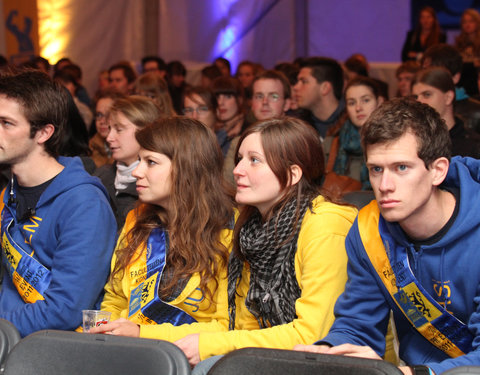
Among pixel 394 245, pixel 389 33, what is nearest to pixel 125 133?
pixel 394 245

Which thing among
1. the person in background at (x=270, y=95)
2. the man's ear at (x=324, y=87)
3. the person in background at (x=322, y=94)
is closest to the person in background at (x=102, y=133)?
the person in background at (x=270, y=95)

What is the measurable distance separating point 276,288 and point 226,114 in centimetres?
312

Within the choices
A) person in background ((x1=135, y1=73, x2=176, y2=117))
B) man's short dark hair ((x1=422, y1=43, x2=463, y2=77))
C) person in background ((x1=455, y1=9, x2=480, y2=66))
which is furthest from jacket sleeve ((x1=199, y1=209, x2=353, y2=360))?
person in background ((x1=455, y1=9, x2=480, y2=66))

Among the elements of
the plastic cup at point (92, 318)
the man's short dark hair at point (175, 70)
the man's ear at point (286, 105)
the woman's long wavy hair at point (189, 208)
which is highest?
the man's short dark hair at point (175, 70)

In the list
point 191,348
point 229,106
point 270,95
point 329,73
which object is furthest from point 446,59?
point 191,348

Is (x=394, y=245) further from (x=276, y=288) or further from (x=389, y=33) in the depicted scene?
(x=389, y=33)

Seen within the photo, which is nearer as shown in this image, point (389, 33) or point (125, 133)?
point (125, 133)

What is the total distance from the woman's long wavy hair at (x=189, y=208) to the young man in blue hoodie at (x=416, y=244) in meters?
0.60

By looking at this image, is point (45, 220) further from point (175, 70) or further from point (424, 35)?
point (424, 35)

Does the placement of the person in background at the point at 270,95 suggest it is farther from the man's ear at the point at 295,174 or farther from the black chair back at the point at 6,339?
the black chair back at the point at 6,339

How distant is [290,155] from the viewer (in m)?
2.37

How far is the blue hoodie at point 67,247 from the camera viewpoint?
249 cm

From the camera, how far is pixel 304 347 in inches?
76.7

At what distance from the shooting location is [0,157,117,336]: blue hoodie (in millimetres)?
2486
